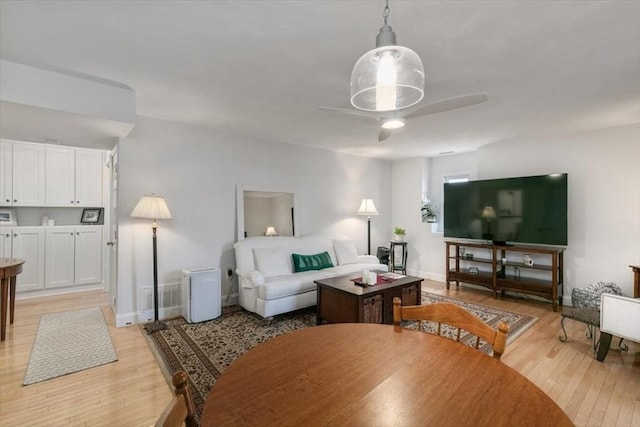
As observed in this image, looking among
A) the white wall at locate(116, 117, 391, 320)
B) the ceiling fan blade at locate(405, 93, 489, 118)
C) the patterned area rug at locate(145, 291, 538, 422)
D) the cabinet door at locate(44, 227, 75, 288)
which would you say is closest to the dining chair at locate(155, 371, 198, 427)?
the patterned area rug at locate(145, 291, 538, 422)

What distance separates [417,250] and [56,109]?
19.2ft

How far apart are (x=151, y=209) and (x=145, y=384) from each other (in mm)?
1799

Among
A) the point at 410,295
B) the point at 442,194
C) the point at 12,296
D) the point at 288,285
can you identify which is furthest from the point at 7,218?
the point at 442,194

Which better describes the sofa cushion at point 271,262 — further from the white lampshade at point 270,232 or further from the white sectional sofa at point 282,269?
the white lampshade at point 270,232

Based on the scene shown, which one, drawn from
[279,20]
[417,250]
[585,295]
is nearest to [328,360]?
[279,20]

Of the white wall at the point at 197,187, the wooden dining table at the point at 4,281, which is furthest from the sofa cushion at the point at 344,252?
the wooden dining table at the point at 4,281

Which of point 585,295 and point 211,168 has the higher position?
point 211,168

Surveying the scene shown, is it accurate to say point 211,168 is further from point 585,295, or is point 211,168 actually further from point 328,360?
point 585,295

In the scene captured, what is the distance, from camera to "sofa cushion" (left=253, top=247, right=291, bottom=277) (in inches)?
159

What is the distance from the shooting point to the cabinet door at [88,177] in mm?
5117

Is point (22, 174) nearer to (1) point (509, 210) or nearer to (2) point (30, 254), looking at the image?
(2) point (30, 254)

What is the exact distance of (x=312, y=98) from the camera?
3.12 m

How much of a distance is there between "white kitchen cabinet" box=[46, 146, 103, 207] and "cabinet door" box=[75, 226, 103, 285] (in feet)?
1.51

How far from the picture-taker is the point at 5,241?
4.54m
